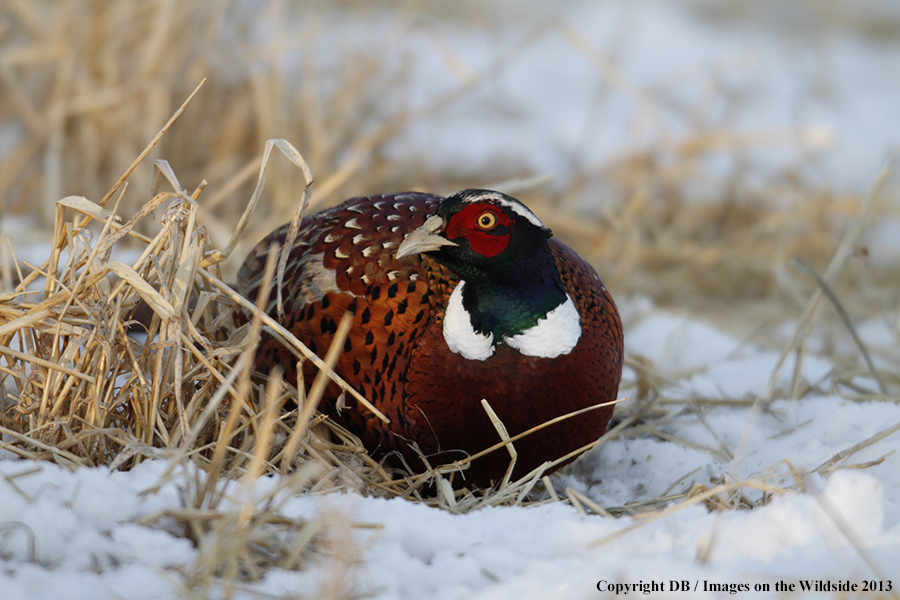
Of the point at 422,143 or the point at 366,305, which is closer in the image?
the point at 366,305

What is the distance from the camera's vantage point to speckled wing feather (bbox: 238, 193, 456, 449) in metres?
2.06

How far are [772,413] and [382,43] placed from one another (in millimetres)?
3578

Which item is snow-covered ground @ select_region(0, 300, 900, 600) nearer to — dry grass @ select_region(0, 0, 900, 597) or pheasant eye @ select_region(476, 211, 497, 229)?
dry grass @ select_region(0, 0, 900, 597)

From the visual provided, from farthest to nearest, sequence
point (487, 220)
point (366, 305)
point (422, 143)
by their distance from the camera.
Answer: point (422, 143) < point (366, 305) < point (487, 220)

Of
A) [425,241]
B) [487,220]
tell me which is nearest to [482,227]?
[487,220]

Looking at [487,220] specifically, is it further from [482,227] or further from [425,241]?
[425,241]

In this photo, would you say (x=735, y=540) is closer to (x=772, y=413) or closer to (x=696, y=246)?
(x=772, y=413)

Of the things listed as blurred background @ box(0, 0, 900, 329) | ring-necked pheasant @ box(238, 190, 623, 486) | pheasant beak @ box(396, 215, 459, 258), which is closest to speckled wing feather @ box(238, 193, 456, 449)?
ring-necked pheasant @ box(238, 190, 623, 486)

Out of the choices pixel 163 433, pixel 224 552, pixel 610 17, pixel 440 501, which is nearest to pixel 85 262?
pixel 163 433

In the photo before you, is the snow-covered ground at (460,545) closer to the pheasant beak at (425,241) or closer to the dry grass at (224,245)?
the dry grass at (224,245)

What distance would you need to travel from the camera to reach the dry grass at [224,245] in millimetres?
1757

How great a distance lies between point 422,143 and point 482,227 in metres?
3.85

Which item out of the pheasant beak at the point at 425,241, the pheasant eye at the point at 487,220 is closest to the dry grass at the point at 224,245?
the pheasant beak at the point at 425,241

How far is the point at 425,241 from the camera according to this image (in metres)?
1.96
